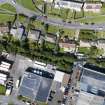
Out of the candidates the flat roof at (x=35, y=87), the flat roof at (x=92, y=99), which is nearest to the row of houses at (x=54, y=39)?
the flat roof at (x=35, y=87)

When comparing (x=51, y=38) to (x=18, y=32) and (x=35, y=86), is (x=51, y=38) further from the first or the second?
(x=35, y=86)

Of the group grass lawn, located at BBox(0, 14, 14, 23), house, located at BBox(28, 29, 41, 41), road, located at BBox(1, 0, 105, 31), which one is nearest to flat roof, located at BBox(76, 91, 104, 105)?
road, located at BBox(1, 0, 105, 31)

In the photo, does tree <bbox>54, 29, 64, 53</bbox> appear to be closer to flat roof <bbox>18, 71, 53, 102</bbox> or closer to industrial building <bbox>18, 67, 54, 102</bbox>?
industrial building <bbox>18, 67, 54, 102</bbox>

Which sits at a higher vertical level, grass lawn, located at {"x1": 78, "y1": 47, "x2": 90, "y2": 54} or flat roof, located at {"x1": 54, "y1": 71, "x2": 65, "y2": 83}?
grass lawn, located at {"x1": 78, "y1": 47, "x2": 90, "y2": 54}

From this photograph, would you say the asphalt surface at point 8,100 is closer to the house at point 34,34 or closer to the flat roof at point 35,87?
the flat roof at point 35,87

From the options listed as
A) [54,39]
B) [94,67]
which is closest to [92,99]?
[94,67]

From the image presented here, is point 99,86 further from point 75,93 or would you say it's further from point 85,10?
point 85,10

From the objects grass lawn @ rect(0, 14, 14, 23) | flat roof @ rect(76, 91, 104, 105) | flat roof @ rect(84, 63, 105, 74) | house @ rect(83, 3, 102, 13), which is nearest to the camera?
flat roof @ rect(76, 91, 104, 105)
